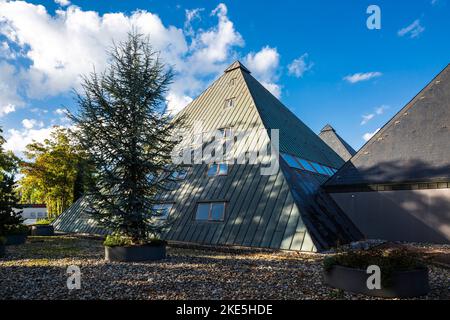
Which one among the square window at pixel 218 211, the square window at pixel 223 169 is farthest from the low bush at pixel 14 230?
the square window at pixel 223 169

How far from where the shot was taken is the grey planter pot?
23.6 ft

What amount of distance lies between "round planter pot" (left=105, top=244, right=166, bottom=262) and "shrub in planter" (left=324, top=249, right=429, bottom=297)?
7496 mm

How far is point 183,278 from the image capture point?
30.5 ft

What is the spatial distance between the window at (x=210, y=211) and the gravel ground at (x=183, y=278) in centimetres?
378

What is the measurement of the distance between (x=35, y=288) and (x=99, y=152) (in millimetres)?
6127

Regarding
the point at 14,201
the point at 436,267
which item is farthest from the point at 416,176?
the point at 14,201

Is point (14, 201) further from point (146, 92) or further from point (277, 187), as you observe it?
point (277, 187)

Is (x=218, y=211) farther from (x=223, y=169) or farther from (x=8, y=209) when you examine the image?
(x=8, y=209)

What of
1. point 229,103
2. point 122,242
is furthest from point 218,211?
point 229,103

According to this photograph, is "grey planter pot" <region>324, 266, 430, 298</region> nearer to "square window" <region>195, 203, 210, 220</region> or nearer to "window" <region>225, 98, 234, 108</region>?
"square window" <region>195, 203, 210, 220</region>

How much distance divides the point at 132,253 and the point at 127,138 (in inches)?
198

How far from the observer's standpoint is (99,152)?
12945 millimetres

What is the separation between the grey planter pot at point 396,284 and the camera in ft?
23.6
